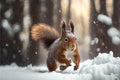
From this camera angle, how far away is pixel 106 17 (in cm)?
264

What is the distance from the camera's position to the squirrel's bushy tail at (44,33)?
2.62 m

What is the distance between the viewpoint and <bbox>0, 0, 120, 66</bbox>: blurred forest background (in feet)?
8.55

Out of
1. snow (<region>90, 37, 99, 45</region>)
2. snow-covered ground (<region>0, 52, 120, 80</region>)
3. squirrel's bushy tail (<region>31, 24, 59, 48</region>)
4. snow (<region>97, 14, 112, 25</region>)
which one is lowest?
snow-covered ground (<region>0, 52, 120, 80</region>)

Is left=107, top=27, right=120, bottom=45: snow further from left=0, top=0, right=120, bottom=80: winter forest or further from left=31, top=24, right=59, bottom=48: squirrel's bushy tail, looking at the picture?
left=31, top=24, right=59, bottom=48: squirrel's bushy tail

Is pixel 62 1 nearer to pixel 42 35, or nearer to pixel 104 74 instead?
pixel 42 35

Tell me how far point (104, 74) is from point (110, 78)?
0.04 m

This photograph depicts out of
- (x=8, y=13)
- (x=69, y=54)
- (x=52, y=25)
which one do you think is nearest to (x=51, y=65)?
(x=69, y=54)

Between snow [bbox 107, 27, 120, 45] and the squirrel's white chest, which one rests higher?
snow [bbox 107, 27, 120, 45]

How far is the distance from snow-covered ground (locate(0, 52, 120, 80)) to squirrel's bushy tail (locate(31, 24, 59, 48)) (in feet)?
0.51

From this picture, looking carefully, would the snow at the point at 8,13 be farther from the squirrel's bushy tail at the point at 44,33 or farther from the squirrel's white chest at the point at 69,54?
the squirrel's white chest at the point at 69,54

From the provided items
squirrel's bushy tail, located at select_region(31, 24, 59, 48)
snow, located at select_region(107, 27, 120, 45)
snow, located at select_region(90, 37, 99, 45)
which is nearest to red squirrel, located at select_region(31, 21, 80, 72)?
squirrel's bushy tail, located at select_region(31, 24, 59, 48)

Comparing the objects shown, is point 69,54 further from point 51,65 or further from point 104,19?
point 104,19

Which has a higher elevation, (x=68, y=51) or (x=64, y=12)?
(x=64, y=12)

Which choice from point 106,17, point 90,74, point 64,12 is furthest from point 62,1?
point 90,74
